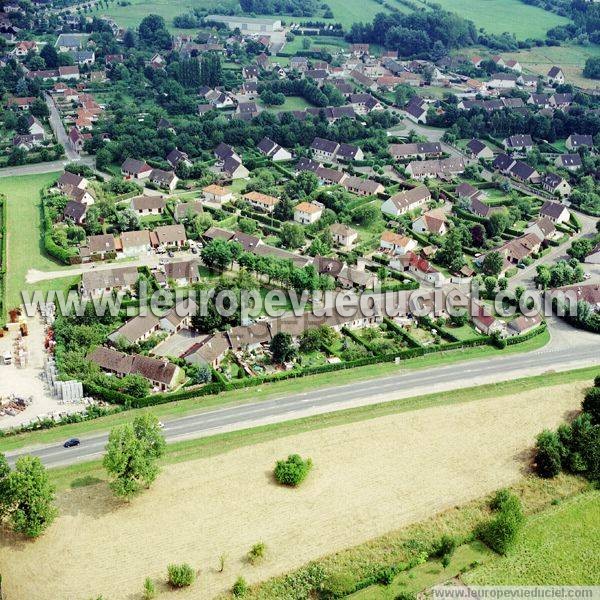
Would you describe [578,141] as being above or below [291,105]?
below

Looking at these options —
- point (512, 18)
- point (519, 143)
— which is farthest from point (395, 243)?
point (512, 18)

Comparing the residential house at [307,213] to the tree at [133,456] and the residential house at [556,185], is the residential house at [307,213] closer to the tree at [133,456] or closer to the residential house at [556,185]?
the residential house at [556,185]

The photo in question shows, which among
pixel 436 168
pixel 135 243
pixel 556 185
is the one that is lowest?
pixel 135 243

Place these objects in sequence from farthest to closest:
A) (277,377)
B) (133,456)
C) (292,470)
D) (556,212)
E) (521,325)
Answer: (556,212) → (521,325) → (277,377) → (292,470) → (133,456)

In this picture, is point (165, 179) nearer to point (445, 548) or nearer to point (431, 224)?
point (431, 224)

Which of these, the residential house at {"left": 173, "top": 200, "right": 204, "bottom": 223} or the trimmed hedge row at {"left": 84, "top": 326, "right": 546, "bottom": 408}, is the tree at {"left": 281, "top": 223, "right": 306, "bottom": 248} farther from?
the trimmed hedge row at {"left": 84, "top": 326, "right": 546, "bottom": 408}

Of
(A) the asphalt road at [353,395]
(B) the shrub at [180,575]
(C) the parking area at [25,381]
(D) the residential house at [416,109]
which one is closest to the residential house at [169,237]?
(C) the parking area at [25,381]

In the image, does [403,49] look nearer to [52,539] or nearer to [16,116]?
[16,116]
